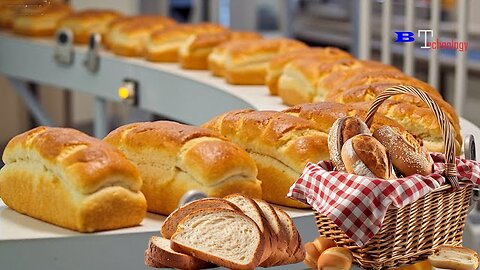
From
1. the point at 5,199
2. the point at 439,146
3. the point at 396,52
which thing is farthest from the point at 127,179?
the point at 396,52

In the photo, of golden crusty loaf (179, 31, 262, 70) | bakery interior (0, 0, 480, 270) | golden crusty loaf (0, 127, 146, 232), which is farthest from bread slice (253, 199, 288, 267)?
golden crusty loaf (179, 31, 262, 70)

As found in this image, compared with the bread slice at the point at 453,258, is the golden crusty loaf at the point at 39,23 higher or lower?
lower

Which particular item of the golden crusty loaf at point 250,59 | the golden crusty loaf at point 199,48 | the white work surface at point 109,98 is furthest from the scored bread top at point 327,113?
the golden crusty loaf at point 199,48

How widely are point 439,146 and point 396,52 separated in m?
3.92

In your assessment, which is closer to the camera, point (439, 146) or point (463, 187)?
point (463, 187)

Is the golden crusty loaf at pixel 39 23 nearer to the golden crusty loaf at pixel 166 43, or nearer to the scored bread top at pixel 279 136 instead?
the golden crusty loaf at pixel 166 43

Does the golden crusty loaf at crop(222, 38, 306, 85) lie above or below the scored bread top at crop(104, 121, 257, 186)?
below

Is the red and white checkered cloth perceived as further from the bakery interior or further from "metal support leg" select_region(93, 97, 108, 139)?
"metal support leg" select_region(93, 97, 108, 139)

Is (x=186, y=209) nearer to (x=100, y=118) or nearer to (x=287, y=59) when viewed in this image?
(x=287, y=59)

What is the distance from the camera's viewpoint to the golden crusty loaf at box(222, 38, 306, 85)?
3260mm

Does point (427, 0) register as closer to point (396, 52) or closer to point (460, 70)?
point (396, 52)

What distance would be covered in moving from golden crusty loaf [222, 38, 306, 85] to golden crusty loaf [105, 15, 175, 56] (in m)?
0.61

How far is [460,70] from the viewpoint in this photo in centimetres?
323

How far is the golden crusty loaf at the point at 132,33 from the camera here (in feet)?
12.8
